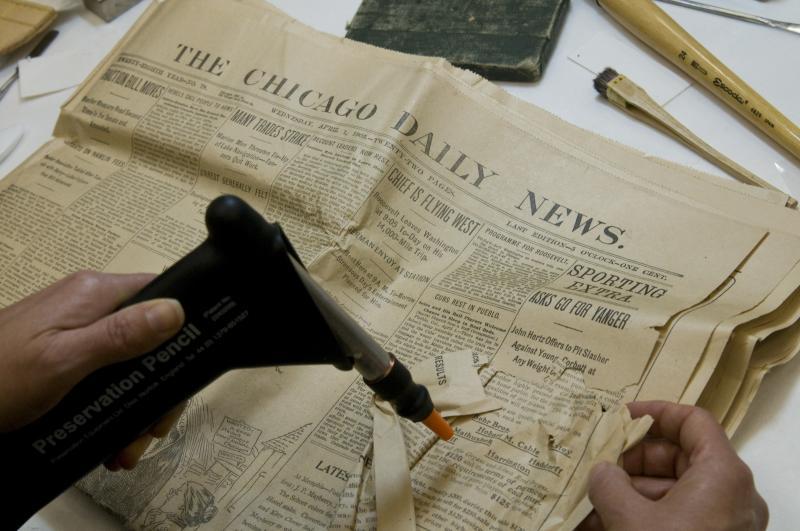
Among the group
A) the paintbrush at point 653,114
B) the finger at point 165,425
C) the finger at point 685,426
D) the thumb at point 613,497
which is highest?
the paintbrush at point 653,114

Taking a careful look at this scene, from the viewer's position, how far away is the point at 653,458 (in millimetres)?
367

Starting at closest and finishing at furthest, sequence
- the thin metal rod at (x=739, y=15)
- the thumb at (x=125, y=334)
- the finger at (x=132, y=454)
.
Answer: the thumb at (x=125, y=334) → the finger at (x=132, y=454) → the thin metal rod at (x=739, y=15)

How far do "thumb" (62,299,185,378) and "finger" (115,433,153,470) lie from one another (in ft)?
0.35

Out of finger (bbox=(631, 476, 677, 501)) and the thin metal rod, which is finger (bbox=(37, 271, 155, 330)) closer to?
finger (bbox=(631, 476, 677, 501))

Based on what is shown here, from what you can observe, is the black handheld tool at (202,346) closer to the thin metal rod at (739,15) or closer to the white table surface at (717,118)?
the white table surface at (717,118)

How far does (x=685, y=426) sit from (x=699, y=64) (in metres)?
0.32

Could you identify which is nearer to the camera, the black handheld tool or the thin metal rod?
the black handheld tool

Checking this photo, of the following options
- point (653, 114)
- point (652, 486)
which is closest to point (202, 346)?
point (652, 486)

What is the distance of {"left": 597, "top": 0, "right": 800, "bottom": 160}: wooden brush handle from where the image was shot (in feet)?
1.64

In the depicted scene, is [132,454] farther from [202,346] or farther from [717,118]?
[717,118]

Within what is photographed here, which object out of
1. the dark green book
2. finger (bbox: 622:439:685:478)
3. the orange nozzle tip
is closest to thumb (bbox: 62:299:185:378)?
the orange nozzle tip

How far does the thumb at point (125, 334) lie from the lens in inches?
12.0

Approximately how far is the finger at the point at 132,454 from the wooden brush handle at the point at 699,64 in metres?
0.48

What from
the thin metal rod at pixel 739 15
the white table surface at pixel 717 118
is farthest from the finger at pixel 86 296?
the thin metal rod at pixel 739 15
